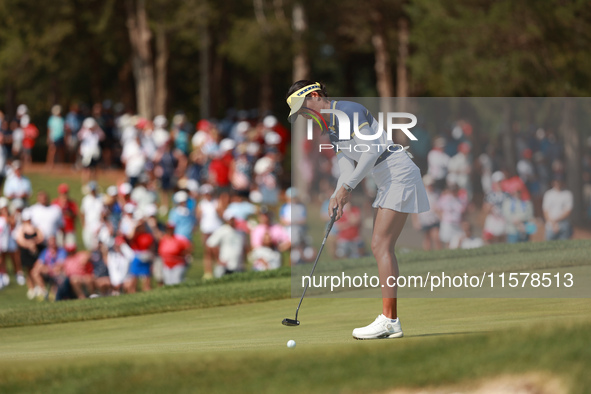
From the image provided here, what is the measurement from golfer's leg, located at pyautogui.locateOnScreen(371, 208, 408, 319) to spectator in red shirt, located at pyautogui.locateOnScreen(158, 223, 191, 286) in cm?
892

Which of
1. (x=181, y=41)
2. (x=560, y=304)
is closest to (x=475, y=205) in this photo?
(x=560, y=304)

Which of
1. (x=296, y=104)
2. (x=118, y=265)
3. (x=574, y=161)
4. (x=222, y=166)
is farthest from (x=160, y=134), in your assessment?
(x=296, y=104)

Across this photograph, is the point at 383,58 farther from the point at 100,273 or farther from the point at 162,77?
the point at 100,273

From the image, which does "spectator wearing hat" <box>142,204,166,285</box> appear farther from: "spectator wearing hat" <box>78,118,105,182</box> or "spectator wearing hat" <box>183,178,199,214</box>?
"spectator wearing hat" <box>78,118,105,182</box>

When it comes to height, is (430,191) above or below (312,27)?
below

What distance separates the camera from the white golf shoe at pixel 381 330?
6.73 meters

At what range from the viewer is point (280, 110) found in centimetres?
5238

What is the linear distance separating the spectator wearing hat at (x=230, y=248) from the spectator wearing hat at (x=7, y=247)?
381 centimetres

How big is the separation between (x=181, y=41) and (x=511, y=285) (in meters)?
37.4

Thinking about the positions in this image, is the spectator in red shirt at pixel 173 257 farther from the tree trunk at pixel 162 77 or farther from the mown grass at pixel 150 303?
the tree trunk at pixel 162 77

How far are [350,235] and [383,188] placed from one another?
445 cm

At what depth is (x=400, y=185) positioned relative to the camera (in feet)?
22.8

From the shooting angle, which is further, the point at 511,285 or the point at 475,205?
the point at 475,205

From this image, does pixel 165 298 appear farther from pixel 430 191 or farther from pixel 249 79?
pixel 249 79
